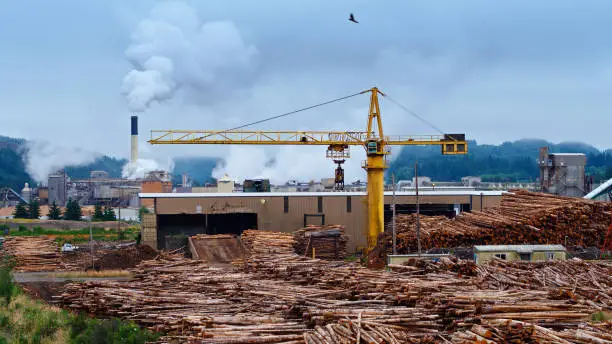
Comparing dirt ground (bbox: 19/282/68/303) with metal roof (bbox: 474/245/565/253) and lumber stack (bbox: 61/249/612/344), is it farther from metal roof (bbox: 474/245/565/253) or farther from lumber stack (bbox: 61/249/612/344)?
metal roof (bbox: 474/245/565/253)

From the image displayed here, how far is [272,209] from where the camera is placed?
140ft

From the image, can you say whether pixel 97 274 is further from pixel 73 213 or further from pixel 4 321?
pixel 73 213

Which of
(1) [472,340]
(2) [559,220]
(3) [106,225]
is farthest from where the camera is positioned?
(3) [106,225]

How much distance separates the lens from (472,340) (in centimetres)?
1365

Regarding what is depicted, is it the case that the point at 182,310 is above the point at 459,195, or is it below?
below

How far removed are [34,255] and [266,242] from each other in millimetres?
12199

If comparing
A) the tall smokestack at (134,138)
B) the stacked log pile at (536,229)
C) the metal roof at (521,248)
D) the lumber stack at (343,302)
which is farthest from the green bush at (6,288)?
the tall smokestack at (134,138)

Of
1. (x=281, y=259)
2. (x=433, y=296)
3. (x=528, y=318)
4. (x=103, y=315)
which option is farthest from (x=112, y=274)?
(x=528, y=318)

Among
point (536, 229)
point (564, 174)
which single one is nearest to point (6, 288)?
point (536, 229)

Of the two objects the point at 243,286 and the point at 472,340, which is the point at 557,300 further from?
the point at 243,286

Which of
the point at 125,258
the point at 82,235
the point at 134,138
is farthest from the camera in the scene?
the point at 134,138

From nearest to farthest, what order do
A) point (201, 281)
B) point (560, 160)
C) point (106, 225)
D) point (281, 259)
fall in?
point (201, 281) < point (281, 259) < point (560, 160) < point (106, 225)

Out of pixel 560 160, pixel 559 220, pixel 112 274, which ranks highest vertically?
pixel 560 160

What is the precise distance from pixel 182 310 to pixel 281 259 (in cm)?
1043
